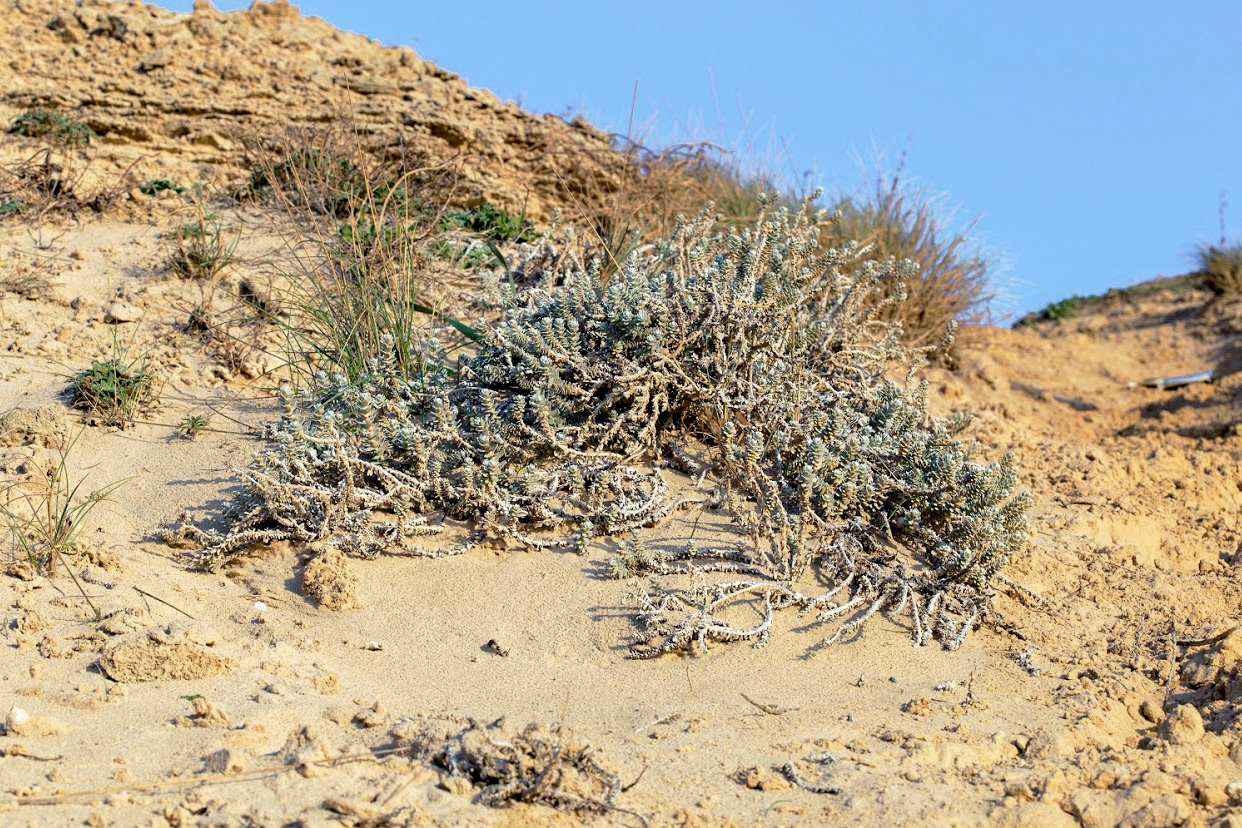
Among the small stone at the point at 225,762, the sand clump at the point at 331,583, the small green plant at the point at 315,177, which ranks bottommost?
the small stone at the point at 225,762

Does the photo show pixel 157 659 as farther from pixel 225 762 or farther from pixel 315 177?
pixel 315 177

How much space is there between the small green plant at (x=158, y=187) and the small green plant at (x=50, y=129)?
572mm

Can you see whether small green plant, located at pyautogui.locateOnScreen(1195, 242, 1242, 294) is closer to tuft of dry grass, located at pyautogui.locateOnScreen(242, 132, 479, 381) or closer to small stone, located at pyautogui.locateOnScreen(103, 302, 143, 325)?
tuft of dry grass, located at pyautogui.locateOnScreen(242, 132, 479, 381)

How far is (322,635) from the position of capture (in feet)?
12.6

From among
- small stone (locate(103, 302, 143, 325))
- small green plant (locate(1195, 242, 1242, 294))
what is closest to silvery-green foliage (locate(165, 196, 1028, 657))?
small stone (locate(103, 302, 143, 325))

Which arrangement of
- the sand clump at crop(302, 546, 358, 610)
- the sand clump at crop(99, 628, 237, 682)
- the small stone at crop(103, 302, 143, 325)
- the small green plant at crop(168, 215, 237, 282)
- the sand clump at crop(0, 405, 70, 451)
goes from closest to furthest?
the sand clump at crop(99, 628, 237, 682)
the sand clump at crop(302, 546, 358, 610)
the sand clump at crop(0, 405, 70, 451)
the small stone at crop(103, 302, 143, 325)
the small green plant at crop(168, 215, 237, 282)

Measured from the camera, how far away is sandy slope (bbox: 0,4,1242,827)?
286 centimetres

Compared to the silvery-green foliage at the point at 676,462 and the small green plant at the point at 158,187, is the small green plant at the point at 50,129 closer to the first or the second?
the small green plant at the point at 158,187

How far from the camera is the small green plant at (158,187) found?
7266 mm

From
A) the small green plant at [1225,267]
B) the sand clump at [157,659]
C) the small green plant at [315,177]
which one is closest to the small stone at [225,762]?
the sand clump at [157,659]

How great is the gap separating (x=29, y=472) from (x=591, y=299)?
231 centimetres

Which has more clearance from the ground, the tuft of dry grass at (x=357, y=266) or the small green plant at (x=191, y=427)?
the tuft of dry grass at (x=357, y=266)

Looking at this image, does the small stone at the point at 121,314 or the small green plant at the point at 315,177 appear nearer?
the small stone at the point at 121,314

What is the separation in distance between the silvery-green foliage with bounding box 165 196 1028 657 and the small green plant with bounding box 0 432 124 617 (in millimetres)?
387
